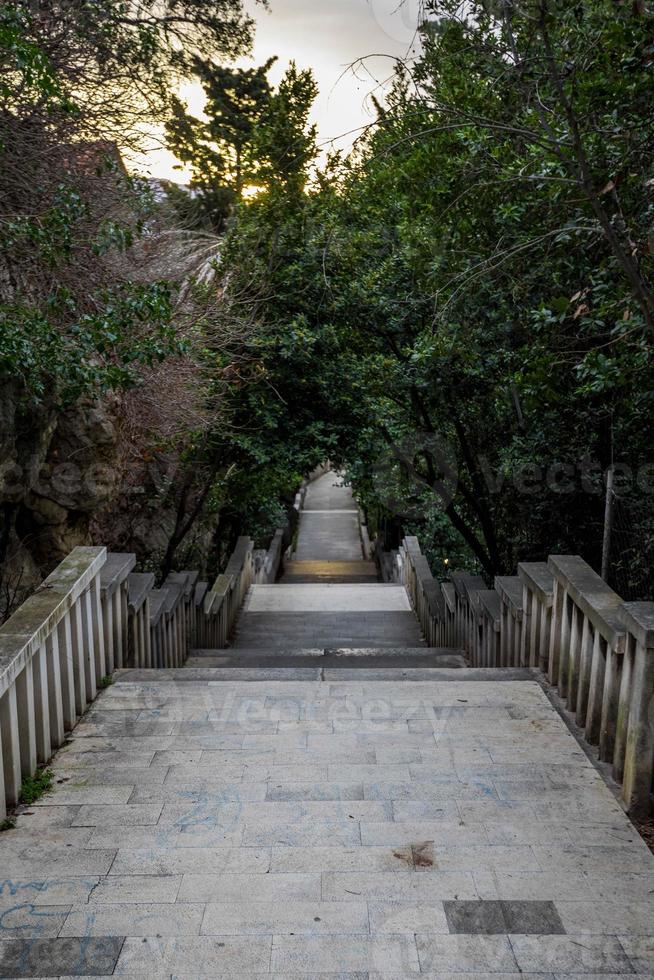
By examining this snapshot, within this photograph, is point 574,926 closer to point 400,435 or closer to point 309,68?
point 400,435

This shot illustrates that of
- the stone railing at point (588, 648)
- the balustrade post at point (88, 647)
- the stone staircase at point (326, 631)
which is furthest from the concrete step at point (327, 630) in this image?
the balustrade post at point (88, 647)

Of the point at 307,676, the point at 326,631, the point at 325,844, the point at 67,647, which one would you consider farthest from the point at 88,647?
the point at 326,631

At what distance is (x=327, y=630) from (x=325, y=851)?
6.69 metres

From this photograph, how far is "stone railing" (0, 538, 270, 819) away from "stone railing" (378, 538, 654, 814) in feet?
7.92

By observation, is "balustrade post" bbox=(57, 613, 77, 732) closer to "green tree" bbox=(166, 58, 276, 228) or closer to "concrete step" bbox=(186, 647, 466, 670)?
"concrete step" bbox=(186, 647, 466, 670)

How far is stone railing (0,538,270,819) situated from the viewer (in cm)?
300

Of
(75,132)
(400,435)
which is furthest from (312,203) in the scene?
(75,132)

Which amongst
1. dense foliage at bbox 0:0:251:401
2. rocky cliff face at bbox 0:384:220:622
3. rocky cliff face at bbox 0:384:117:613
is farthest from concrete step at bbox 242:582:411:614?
dense foliage at bbox 0:0:251:401

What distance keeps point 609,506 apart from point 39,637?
410 cm

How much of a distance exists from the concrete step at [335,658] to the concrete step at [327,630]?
1.13 metres

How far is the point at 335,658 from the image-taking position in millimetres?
7164

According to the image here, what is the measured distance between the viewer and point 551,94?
16.3 feet

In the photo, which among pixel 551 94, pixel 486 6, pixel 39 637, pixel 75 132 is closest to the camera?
pixel 39 637

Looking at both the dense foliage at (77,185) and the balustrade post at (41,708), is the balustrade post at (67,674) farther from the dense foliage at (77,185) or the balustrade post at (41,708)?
the dense foliage at (77,185)
